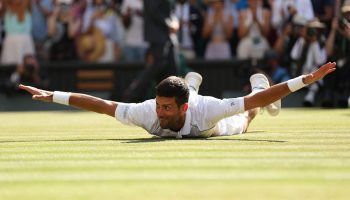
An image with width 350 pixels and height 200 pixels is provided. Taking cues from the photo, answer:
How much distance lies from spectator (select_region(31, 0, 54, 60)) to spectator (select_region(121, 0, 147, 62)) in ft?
5.46

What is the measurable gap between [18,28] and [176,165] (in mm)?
14255

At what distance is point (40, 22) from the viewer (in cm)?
2147

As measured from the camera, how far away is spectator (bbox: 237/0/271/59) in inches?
784

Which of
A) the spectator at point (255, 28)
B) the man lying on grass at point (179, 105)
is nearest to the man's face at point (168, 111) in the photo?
the man lying on grass at point (179, 105)

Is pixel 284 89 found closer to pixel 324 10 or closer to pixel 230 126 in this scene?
pixel 230 126

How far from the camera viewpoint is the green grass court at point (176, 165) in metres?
6.07

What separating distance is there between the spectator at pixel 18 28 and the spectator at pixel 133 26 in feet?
6.60

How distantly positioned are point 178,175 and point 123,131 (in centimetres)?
511

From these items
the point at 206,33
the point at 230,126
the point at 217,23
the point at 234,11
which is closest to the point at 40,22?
the point at 206,33

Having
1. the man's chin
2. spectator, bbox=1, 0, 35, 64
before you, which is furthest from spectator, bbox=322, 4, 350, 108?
the man's chin

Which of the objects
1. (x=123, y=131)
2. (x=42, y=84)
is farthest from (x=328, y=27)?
(x=123, y=131)

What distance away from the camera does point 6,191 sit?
627 cm

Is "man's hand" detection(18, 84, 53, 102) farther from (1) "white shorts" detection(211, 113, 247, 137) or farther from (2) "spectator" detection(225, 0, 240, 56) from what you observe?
(2) "spectator" detection(225, 0, 240, 56)

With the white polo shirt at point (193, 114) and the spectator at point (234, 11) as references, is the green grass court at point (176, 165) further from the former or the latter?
the spectator at point (234, 11)
